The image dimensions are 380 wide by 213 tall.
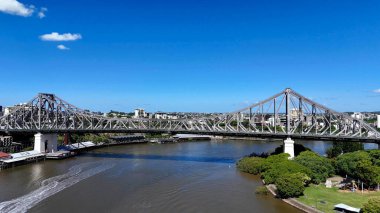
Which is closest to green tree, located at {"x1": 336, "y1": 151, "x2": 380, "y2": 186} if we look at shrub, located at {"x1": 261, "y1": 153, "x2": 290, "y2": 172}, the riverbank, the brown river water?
shrub, located at {"x1": 261, "y1": 153, "x2": 290, "y2": 172}

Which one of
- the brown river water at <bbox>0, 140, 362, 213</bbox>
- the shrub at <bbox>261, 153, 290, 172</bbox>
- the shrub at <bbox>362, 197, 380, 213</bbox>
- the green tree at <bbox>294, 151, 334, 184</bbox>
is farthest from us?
the shrub at <bbox>261, 153, 290, 172</bbox>

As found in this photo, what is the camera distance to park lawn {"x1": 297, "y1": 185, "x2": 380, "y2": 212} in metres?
20.8

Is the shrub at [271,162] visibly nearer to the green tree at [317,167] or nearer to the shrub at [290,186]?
the green tree at [317,167]

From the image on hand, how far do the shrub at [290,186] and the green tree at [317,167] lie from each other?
13.9 ft

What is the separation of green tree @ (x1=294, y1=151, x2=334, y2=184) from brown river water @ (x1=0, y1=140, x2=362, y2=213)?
431 cm

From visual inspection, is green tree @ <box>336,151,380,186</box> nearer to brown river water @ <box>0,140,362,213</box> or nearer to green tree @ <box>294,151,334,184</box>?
green tree @ <box>294,151,334,184</box>

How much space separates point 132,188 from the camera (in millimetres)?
27312

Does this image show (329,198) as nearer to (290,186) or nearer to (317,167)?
(290,186)

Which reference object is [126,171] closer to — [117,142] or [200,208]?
[200,208]

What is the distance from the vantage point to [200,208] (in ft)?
71.9

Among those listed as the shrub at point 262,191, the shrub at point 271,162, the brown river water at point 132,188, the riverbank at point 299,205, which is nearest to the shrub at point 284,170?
the brown river water at point 132,188

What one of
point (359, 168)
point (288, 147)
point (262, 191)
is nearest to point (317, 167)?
point (359, 168)

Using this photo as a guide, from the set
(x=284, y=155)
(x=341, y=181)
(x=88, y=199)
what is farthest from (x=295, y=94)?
(x=88, y=199)

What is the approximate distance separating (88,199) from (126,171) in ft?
36.7
